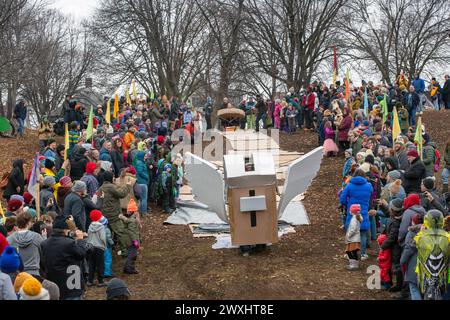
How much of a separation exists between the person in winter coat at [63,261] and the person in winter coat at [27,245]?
0.12m

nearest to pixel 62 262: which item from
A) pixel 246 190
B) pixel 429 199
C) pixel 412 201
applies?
pixel 246 190

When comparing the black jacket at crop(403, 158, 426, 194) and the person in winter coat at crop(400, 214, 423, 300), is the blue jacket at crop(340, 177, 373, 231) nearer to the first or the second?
the black jacket at crop(403, 158, 426, 194)

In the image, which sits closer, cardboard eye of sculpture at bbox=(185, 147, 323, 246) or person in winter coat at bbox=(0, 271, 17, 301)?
person in winter coat at bbox=(0, 271, 17, 301)

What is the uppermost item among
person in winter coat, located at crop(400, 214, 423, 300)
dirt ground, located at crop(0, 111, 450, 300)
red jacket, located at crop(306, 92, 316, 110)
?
red jacket, located at crop(306, 92, 316, 110)

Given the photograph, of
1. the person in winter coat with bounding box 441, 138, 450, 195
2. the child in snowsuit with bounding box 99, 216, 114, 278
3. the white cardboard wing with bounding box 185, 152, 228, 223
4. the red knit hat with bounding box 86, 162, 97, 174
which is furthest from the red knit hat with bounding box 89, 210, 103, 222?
the person in winter coat with bounding box 441, 138, 450, 195

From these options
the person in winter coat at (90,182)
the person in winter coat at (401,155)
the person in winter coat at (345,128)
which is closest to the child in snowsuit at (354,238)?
the person in winter coat at (401,155)

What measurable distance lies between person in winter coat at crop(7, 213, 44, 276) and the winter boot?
9.48ft

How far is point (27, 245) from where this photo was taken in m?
8.83

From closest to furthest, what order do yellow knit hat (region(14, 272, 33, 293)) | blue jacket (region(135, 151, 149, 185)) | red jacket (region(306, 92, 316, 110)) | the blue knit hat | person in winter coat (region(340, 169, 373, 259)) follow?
yellow knit hat (region(14, 272, 33, 293)) < the blue knit hat < person in winter coat (region(340, 169, 373, 259)) < blue jacket (region(135, 151, 149, 185)) < red jacket (region(306, 92, 316, 110))

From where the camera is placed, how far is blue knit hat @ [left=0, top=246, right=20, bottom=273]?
7723 mm

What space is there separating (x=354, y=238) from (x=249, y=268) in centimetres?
179

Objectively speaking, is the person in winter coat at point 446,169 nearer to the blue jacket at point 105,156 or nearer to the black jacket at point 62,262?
the blue jacket at point 105,156

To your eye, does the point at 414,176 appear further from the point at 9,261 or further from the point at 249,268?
the point at 9,261

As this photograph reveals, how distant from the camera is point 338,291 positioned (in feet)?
34.3
